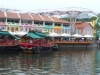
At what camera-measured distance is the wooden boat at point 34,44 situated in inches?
2063

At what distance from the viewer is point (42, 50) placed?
183 feet

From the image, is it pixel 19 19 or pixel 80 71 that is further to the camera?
pixel 19 19

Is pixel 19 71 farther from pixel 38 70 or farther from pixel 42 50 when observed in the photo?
pixel 42 50

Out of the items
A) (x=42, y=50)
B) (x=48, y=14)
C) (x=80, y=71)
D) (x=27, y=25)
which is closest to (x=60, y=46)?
(x=27, y=25)

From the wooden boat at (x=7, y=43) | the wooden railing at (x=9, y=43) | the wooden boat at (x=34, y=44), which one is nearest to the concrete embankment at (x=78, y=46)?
the wooden boat at (x=34, y=44)

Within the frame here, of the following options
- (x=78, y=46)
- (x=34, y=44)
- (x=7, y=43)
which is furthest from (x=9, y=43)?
(x=78, y=46)

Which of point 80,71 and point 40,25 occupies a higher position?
point 80,71

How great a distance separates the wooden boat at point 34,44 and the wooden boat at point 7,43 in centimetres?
171

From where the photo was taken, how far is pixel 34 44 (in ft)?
174

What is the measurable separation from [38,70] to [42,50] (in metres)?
24.1

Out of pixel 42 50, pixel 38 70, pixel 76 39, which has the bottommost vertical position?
pixel 76 39

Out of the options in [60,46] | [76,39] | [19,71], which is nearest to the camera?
[19,71]

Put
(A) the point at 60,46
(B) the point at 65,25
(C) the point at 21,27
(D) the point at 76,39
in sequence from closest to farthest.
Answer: (A) the point at 60,46 < (C) the point at 21,27 < (D) the point at 76,39 < (B) the point at 65,25

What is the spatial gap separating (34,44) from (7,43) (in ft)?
16.1
